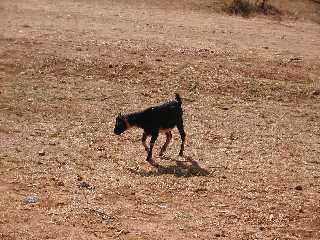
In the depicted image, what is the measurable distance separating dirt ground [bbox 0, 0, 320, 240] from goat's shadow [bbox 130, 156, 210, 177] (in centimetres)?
4

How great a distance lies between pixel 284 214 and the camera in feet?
35.2

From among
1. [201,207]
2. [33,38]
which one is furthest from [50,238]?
[33,38]

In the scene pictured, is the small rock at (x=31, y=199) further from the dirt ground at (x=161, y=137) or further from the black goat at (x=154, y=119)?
the black goat at (x=154, y=119)

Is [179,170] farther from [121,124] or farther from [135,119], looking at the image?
[121,124]

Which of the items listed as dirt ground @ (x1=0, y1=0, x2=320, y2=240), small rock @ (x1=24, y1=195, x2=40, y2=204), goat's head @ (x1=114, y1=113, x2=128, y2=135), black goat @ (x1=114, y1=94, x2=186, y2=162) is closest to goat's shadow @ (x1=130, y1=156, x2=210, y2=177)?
dirt ground @ (x1=0, y1=0, x2=320, y2=240)

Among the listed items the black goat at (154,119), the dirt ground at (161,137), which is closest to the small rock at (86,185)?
the dirt ground at (161,137)

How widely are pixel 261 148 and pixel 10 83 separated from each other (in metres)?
7.64

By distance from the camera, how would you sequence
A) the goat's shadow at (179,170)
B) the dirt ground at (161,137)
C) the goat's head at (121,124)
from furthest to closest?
the goat's head at (121,124) < the goat's shadow at (179,170) < the dirt ground at (161,137)

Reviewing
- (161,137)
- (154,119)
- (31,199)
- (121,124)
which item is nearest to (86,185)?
(31,199)

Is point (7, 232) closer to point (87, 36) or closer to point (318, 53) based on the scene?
point (87, 36)

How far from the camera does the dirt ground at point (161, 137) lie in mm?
10430

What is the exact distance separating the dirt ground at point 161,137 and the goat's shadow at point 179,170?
41 mm

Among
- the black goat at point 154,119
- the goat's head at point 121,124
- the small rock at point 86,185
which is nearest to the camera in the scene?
the small rock at point 86,185

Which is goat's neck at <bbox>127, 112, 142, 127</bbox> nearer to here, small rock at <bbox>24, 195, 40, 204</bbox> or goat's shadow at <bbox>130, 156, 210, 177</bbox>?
goat's shadow at <bbox>130, 156, 210, 177</bbox>
